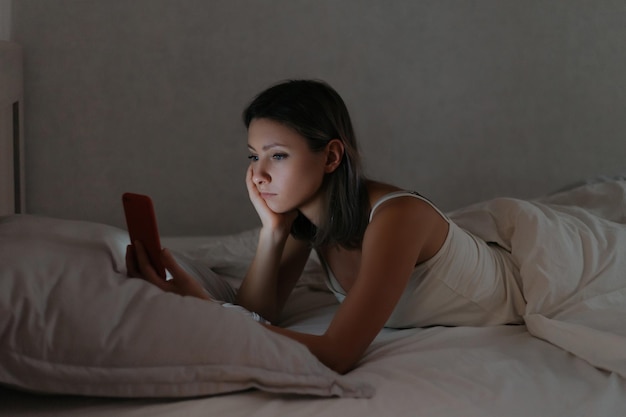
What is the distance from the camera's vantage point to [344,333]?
122 centimetres

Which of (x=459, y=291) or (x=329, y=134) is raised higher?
(x=329, y=134)

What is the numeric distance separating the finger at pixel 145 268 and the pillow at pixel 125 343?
0.49ft

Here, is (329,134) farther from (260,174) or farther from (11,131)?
(11,131)

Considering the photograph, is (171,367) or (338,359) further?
(338,359)

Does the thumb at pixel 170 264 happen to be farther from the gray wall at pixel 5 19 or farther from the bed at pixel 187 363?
the gray wall at pixel 5 19

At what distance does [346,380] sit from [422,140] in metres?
1.96

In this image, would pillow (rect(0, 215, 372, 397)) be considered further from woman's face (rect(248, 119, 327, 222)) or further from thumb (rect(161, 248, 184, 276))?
woman's face (rect(248, 119, 327, 222))

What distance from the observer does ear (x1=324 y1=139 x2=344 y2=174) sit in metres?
1.50

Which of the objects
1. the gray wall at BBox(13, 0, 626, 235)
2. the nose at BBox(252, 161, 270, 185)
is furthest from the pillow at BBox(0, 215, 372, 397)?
the gray wall at BBox(13, 0, 626, 235)

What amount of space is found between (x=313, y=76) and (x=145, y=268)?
65.6 inches

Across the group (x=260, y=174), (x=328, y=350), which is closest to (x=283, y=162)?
(x=260, y=174)

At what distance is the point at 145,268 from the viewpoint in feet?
4.09

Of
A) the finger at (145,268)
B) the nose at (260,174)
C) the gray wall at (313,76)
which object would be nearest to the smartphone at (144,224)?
the finger at (145,268)

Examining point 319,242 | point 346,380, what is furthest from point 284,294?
point 346,380
